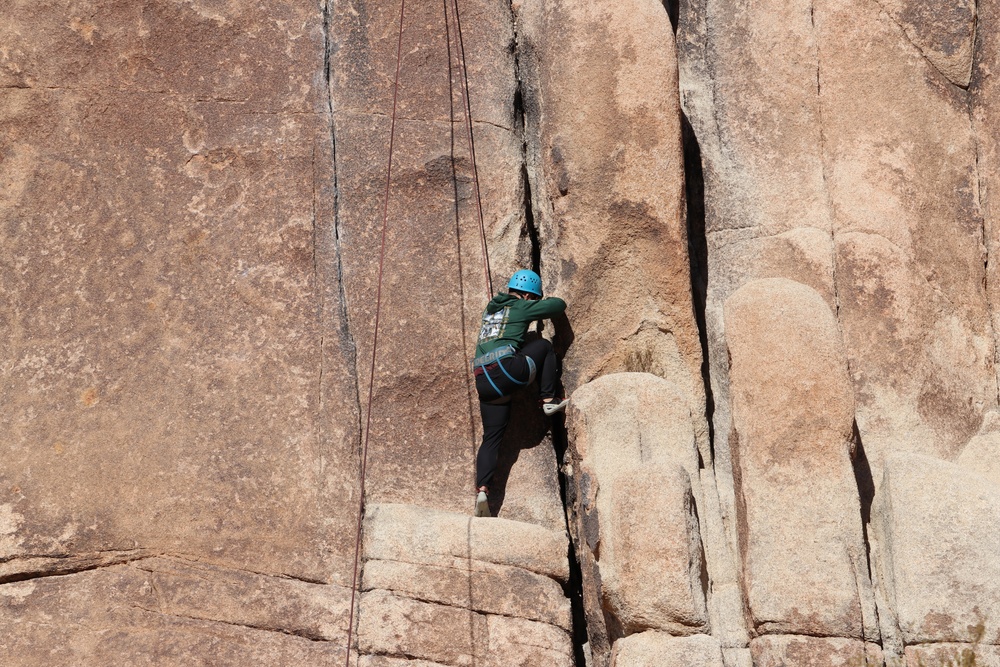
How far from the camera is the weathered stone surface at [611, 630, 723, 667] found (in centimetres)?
875

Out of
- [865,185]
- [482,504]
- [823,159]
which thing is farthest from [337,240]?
[865,185]

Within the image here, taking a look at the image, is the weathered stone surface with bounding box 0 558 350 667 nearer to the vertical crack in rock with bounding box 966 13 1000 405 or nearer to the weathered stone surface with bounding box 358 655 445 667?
the weathered stone surface with bounding box 358 655 445 667

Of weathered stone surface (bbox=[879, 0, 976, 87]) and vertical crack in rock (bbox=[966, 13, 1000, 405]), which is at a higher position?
A: weathered stone surface (bbox=[879, 0, 976, 87])

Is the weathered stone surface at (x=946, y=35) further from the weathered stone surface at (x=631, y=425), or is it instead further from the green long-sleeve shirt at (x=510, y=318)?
the green long-sleeve shirt at (x=510, y=318)

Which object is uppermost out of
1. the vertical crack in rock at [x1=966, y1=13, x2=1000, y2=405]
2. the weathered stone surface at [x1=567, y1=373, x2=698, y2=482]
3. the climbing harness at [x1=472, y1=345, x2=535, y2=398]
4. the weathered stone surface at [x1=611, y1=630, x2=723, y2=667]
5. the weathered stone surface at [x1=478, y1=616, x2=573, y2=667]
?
the vertical crack in rock at [x1=966, y1=13, x2=1000, y2=405]

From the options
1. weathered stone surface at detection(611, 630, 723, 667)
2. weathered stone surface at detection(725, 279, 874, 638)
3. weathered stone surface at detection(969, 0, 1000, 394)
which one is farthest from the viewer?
weathered stone surface at detection(969, 0, 1000, 394)

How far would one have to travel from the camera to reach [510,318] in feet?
32.7

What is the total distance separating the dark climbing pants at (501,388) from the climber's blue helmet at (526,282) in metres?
0.39

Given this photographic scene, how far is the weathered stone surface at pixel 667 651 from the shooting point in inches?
344

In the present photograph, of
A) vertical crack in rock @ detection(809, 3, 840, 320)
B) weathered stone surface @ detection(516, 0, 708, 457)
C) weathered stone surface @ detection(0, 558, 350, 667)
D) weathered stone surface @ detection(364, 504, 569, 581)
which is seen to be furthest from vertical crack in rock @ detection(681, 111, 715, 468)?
weathered stone surface @ detection(0, 558, 350, 667)

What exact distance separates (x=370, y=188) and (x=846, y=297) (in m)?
3.87

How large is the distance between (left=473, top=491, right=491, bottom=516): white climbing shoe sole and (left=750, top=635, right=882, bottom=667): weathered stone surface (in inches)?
94.3

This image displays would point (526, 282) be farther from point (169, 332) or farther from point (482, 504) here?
point (169, 332)

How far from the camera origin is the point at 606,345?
34.1ft
